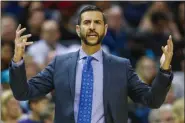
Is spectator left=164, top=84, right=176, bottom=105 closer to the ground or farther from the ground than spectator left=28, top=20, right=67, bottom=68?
closer to the ground

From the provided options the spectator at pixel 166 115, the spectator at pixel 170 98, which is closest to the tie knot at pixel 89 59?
the spectator at pixel 166 115

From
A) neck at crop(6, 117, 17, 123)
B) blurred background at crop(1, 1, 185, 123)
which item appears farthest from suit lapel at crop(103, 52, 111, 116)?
neck at crop(6, 117, 17, 123)

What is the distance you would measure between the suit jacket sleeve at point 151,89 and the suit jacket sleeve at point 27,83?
21.0 inches

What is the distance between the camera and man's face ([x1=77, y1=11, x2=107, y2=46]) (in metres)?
4.08

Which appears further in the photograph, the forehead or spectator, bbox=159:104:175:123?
spectator, bbox=159:104:175:123

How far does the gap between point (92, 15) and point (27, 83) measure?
0.61m

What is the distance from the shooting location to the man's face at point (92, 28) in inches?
161

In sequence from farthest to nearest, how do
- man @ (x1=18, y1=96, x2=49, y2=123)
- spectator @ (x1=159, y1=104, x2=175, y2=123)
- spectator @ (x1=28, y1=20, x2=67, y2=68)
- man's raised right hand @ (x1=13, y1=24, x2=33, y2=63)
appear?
spectator @ (x1=28, y1=20, x2=67, y2=68) → spectator @ (x1=159, y1=104, x2=175, y2=123) → man @ (x1=18, y1=96, x2=49, y2=123) → man's raised right hand @ (x1=13, y1=24, x2=33, y2=63)

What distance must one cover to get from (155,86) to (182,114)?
3.07 metres

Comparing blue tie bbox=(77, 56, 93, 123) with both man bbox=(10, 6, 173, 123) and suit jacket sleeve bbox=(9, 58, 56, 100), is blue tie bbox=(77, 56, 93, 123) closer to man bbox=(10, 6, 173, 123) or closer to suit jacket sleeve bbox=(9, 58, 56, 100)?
man bbox=(10, 6, 173, 123)

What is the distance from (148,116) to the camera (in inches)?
274

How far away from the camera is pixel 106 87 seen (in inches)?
161

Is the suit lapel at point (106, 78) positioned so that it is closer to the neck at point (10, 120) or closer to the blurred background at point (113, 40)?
the blurred background at point (113, 40)

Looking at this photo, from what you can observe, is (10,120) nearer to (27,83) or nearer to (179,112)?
(179,112)
